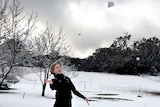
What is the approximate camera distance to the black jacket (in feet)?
20.4

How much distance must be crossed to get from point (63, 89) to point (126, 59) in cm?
7581

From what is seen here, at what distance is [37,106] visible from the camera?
1745 centimetres

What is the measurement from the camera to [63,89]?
6.28 meters

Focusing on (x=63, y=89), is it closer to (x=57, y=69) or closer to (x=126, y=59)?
(x=57, y=69)

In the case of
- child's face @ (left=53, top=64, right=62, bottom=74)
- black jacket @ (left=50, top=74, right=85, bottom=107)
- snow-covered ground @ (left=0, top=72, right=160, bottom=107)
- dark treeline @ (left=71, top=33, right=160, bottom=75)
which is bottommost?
snow-covered ground @ (left=0, top=72, right=160, bottom=107)

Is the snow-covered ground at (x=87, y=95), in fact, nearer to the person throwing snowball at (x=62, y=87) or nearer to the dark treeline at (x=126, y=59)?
the person throwing snowball at (x=62, y=87)

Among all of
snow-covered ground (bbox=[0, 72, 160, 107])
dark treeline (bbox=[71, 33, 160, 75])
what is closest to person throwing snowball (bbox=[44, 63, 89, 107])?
snow-covered ground (bbox=[0, 72, 160, 107])

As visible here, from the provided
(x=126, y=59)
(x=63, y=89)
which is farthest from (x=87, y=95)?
(x=126, y=59)

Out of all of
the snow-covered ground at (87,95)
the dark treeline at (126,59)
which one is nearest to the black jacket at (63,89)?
the snow-covered ground at (87,95)

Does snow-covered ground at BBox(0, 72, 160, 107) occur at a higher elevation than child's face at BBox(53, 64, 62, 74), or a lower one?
lower

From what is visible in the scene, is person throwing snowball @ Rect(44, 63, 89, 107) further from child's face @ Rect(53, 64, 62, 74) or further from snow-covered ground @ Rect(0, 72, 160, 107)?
snow-covered ground @ Rect(0, 72, 160, 107)

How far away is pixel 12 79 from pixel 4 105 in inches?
381

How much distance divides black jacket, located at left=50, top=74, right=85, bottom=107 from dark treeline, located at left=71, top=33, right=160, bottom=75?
70.0 m

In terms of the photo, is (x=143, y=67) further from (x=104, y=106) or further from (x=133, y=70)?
(x=104, y=106)
